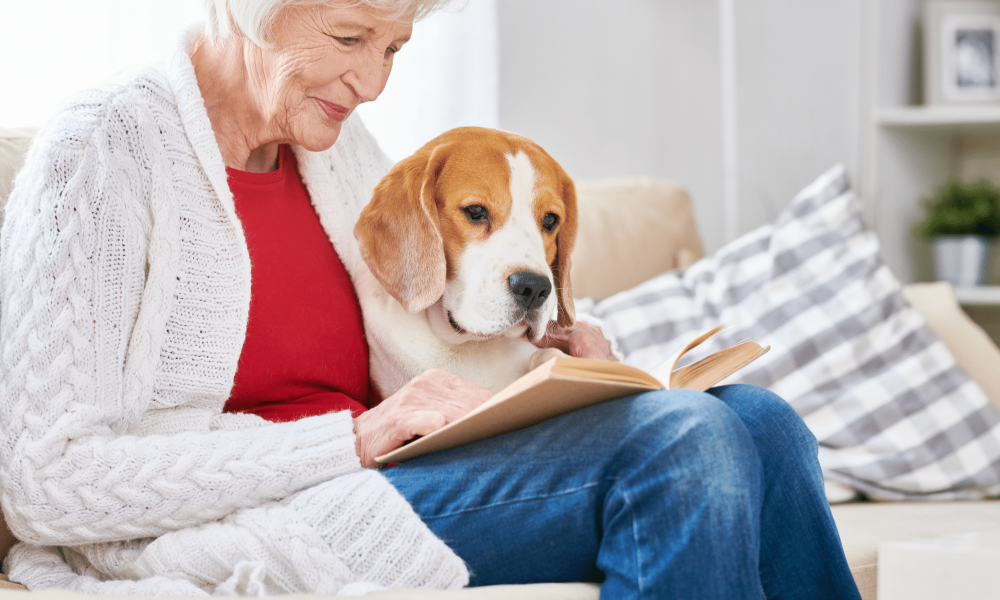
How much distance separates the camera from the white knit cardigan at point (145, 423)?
0.88 metres

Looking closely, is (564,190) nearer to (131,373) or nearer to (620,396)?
(620,396)

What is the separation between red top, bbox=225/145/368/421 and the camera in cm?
107

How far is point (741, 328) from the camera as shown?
1.76 metres

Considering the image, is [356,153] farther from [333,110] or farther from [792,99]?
[792,99]

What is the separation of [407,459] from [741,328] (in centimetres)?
101

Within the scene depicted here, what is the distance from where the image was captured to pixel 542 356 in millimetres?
1131

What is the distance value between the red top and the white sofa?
1.11ft

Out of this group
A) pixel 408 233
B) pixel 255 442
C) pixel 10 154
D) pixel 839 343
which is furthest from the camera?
pixel 839 343

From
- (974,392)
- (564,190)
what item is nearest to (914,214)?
(974,392)

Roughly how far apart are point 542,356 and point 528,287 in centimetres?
14

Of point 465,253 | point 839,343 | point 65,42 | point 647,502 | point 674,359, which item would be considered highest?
point 65,42

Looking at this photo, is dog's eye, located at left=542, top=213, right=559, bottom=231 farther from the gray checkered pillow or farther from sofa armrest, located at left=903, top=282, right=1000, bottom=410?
sofa armrest, located at left=903, top=282, right=1000, bottom=410

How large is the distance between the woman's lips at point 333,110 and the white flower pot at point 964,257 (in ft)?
6.57

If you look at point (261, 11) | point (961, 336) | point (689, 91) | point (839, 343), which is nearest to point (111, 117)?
point (261, 11)
